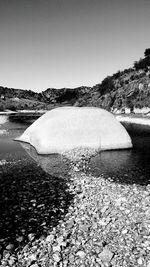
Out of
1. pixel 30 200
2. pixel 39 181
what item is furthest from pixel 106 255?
pixel 39 181

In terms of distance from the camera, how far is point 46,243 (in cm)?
845

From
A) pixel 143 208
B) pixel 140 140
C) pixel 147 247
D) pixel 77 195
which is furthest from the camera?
pixel 140 140

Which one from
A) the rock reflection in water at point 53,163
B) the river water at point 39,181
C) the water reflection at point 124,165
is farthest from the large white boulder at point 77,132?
the water reflection at point 124,165

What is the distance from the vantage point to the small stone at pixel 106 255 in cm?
745

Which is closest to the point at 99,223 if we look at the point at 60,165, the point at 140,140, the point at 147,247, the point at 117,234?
the point at 117,234

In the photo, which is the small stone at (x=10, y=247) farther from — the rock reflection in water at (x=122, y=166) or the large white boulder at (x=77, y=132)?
the large white boulder at (x=77, y=132)

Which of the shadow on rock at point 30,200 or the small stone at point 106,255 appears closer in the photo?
the small stone at point 106,255

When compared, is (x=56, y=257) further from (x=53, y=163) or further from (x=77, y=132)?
(x=77, y=132)

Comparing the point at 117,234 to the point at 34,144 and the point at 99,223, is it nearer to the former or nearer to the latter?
the point at 99,223

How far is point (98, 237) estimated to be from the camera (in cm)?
866

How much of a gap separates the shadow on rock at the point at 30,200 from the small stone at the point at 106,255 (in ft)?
8.90

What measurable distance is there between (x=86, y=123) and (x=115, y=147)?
14.6 feet

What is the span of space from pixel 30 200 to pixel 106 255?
19.5ft

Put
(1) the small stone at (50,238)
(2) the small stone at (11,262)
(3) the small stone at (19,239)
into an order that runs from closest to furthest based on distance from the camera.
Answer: (2) the small stone at (11,262) → (1) the small stone at (50,238) → (3) the small stone at (19,239)
